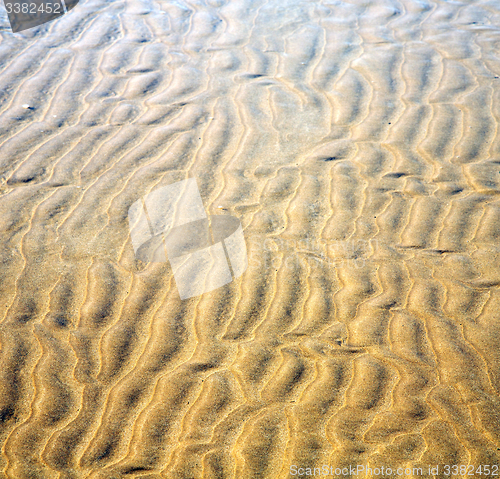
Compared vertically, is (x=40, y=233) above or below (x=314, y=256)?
above

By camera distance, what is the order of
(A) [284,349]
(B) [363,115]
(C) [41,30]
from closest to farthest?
(A) [284,349]
(B) [363,115]
(C) [41,30]

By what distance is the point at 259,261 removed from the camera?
9.29 ft

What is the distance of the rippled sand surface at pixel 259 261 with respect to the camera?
6.53ft

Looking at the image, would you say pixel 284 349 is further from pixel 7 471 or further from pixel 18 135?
pixel 18 135

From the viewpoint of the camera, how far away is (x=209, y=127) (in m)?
3.98

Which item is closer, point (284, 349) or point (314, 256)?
point (284, 349)

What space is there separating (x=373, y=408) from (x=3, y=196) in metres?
2.82

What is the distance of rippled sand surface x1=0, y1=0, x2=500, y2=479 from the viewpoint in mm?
1991

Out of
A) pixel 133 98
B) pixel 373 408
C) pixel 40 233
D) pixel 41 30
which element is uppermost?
pixel 41 30

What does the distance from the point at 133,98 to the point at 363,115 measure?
86.6 inches

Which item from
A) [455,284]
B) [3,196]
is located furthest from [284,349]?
[3,196]

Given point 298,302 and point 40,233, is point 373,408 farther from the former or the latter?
point 40,233

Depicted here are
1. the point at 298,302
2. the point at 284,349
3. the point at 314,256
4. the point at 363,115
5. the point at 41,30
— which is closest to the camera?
the point at 284,349

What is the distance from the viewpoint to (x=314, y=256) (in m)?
2.85
